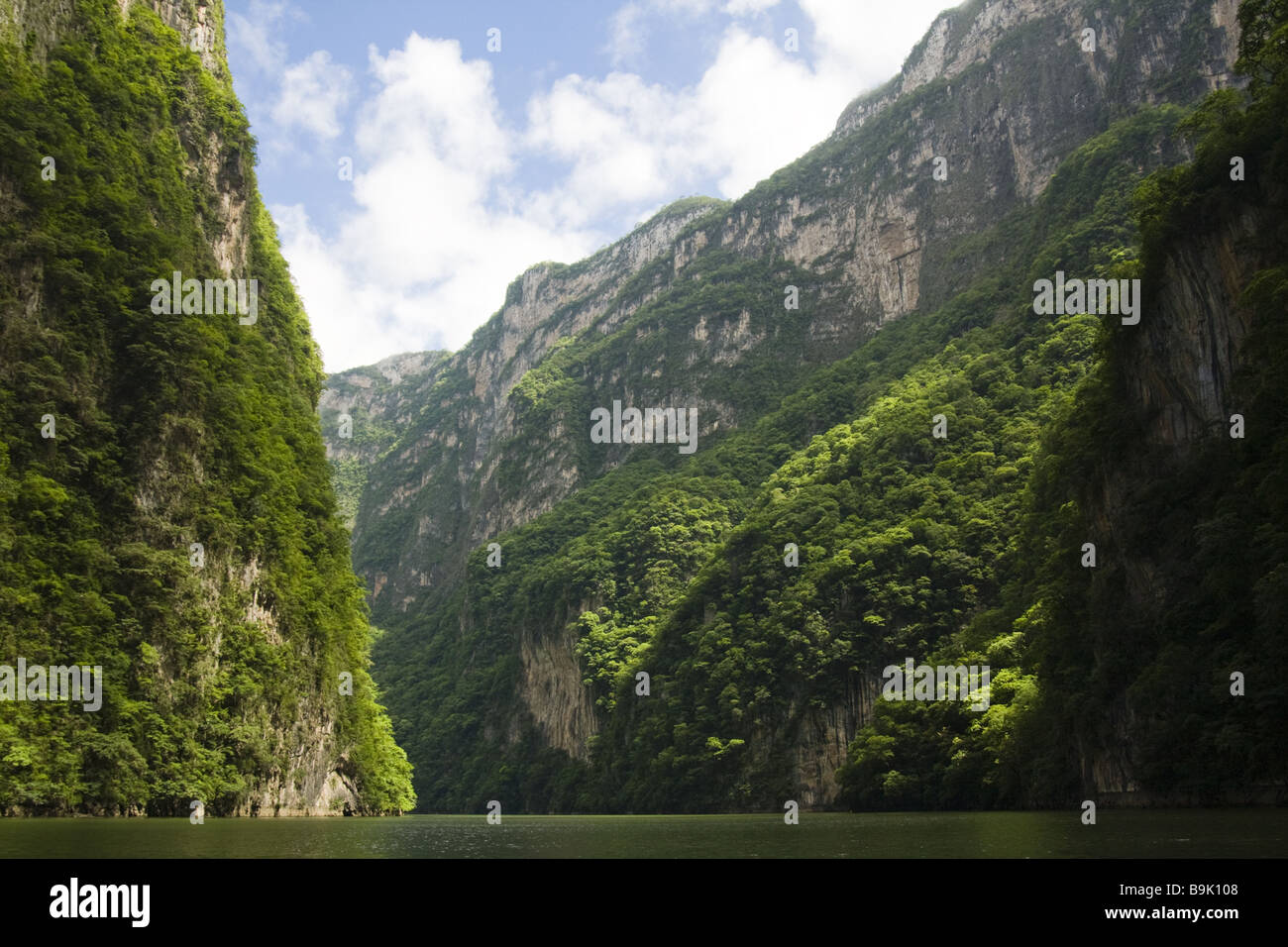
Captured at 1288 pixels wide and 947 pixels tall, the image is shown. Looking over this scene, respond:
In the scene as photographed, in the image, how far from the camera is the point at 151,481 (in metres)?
61.0

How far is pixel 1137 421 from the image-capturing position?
46812 mm

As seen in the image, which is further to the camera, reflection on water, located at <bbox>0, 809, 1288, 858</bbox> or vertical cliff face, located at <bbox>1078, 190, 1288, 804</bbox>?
vertical cliff face, located at <bbox>1078, 190, 1288, 804</bbox>

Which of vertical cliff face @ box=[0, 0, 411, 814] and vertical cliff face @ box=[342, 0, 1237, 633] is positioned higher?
vertical cliff face @ box=[342, 0, 1237, 633]

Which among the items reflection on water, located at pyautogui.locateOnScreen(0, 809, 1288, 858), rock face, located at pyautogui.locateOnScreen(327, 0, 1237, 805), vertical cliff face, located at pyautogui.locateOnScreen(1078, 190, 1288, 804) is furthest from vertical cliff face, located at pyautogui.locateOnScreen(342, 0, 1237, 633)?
reflection on water, located at pyautogui.locateOnScreen(0, 809, 1288, 858)

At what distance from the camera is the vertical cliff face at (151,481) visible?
52.3 meters

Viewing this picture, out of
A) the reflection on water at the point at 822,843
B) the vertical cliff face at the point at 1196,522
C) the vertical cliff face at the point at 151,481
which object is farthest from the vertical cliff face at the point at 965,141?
the reflection on water at the point at 822,843

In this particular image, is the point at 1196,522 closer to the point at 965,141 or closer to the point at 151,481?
the point at 151,481

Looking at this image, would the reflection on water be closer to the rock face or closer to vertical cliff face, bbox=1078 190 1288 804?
vertical cliff face, bbox=1078 190 1288 804

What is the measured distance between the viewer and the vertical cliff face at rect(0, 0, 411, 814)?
2058 inches
